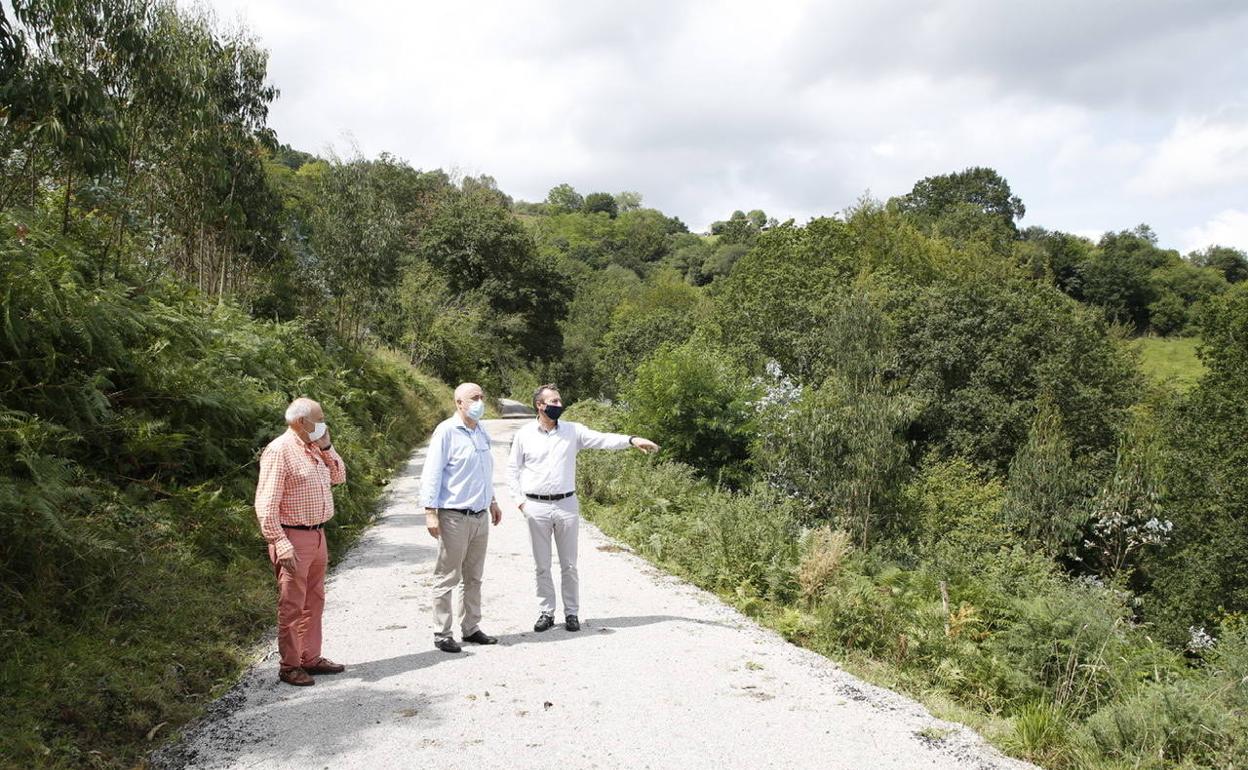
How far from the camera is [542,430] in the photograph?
6.59m

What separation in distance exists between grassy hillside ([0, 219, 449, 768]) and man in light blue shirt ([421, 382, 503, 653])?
1.53 m

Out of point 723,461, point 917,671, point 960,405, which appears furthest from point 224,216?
point 960,405

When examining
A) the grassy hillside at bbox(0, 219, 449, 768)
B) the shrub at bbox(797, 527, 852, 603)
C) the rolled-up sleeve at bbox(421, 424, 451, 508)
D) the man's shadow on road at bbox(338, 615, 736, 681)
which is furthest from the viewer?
the shrub at bbox(797, 527, 852, 603)

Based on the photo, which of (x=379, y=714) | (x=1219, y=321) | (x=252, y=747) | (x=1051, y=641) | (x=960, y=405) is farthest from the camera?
(x=960, y=405)

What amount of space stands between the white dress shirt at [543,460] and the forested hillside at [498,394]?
2411mm

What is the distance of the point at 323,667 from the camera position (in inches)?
215

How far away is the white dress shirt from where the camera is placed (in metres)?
6.54

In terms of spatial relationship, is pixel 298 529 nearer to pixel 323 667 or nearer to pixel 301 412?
pixel 301 412

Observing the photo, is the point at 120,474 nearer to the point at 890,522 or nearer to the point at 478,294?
the point at 890,522

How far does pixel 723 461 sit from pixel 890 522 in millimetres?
5365

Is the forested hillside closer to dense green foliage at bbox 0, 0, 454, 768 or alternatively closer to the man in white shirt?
dense green foliage at bbox 0, 0, 454, 768

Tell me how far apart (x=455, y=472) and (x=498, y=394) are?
41851 millimetres

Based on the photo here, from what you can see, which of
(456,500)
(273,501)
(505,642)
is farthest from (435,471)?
(505,642)

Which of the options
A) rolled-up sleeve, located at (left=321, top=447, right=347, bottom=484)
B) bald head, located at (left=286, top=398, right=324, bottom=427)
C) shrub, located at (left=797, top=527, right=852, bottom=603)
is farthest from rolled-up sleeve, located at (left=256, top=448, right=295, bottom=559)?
shrub, located at (left=797, top=527, right=852, bottom=603)
